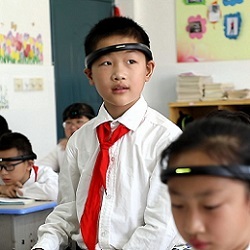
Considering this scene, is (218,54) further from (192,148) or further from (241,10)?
(192,148)

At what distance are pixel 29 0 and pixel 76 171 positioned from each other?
3.36 meters

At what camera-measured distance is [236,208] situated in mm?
1092

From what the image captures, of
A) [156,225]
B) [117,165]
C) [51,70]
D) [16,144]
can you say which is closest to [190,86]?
[51,70]

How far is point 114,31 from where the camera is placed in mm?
2160

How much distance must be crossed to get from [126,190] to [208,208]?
971 mm

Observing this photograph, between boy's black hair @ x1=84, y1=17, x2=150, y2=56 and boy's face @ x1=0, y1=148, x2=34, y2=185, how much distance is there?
1.44 metres

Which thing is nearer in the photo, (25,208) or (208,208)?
(208,208)

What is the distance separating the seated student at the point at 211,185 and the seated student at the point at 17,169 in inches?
88.4

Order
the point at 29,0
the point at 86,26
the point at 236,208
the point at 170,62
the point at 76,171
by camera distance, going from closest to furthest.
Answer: the point at 236,208, the point at 76,171, the point at 29,0, the point at 86,26, the point at 170,62

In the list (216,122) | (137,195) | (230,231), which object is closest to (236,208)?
(230,231)

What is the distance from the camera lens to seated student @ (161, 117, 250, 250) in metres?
1.07

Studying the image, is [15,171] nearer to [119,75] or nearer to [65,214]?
[65,214]

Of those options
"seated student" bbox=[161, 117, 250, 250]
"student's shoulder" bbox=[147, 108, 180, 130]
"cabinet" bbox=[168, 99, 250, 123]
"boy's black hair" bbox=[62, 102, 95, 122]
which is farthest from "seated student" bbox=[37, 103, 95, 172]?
"seated student" bbox=[161, 117, 250, 250]

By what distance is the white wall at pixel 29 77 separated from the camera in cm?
501
